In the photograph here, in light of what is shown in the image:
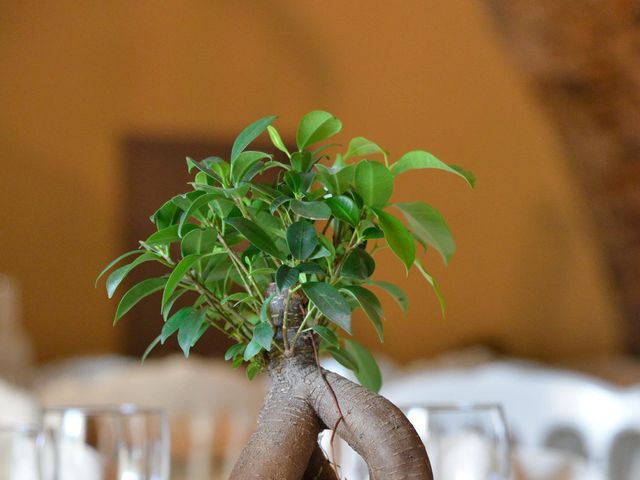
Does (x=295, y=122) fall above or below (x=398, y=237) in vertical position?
below

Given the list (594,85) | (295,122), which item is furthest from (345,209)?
(295,122)

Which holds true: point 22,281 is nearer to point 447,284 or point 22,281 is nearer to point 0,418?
point 447,284

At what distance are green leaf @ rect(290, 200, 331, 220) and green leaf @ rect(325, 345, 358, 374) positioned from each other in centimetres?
14

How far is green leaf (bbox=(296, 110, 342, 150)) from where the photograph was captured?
749mm

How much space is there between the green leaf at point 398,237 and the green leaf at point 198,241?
120mm

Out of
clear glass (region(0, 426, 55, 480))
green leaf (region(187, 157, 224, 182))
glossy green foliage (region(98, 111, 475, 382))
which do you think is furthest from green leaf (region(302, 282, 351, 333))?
clear glass (region(0, 426, 55, 480))

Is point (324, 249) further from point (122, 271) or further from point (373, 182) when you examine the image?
point (122, 271)

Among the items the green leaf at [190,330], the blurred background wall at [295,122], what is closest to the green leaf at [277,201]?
the green leaf at [190,330]

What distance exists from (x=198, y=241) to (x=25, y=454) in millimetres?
348

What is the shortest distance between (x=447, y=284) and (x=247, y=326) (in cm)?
728

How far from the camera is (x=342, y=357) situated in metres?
0.81

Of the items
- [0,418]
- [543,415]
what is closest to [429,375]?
[543,415]

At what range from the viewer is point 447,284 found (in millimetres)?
7977

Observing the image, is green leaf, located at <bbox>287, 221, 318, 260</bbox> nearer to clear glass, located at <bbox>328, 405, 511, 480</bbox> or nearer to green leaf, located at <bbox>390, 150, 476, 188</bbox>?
green leaf, located at <bbox>390, 150, 476, 188</bbox>
